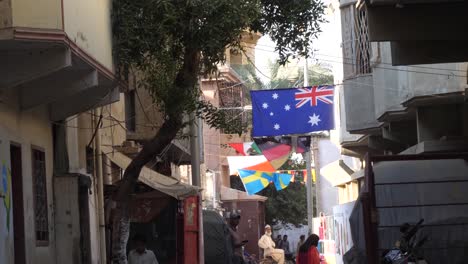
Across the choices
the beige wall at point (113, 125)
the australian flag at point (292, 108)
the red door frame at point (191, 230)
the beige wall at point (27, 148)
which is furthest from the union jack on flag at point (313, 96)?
the beige wall at point (27, 148)

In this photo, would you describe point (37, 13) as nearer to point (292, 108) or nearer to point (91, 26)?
point (91, 26)

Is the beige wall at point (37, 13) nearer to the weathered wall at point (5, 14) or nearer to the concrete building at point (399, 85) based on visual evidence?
the weathered wall at point (5, 14)

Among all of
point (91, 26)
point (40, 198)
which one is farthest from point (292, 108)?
point (91, 26)

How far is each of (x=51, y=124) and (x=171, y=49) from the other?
2.16 metres

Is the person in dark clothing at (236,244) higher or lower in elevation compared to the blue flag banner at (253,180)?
lower

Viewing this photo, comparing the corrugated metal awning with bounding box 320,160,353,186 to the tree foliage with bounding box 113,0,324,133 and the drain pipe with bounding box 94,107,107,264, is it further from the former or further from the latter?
the tree foliage with bounding box 113,0,324,133

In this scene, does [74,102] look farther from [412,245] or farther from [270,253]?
[270,253]

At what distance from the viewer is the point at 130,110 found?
20891 millimetres

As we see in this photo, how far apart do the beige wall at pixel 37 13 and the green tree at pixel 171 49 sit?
2672 millimetres

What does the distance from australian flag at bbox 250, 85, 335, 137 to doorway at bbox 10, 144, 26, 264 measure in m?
13.9

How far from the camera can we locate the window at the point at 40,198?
39.0ft

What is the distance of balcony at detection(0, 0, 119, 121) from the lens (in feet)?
29.8

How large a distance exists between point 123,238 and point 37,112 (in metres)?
2.15

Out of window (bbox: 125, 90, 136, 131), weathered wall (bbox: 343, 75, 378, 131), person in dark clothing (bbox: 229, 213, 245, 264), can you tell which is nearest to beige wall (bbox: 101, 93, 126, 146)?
window (bbox: 125, 90, 136, 131)
